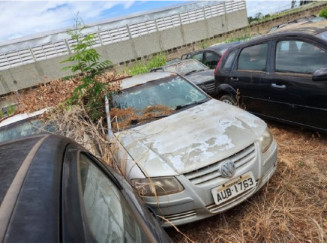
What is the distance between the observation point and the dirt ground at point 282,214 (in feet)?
7.86

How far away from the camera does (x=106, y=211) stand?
4.43 feet

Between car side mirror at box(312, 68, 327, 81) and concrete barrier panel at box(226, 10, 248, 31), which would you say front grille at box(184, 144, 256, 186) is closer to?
car side mirror at box(312, 68, 327, 81)

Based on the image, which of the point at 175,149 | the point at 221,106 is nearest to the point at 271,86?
the point at 221,106

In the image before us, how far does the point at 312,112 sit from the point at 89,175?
304cm

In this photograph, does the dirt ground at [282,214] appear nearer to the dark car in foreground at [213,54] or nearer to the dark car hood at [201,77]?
the dark car hood at [201,77]

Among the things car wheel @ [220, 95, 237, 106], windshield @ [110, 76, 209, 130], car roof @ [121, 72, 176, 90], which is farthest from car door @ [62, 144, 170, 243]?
car wheel @ [220, 95, 237, 106]

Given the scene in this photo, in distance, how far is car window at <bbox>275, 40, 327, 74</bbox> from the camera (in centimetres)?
334

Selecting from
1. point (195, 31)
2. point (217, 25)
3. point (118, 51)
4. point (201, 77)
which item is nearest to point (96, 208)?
point (201, 77)

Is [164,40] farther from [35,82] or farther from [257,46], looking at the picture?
[257,46]

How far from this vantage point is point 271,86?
395 cm

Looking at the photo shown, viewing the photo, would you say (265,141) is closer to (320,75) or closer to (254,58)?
(320,75)

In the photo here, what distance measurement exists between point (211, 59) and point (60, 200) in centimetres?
825

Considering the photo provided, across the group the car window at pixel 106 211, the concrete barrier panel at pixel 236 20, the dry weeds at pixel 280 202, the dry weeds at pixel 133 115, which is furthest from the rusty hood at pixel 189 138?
the concrete barrier panel at pixel 236 20

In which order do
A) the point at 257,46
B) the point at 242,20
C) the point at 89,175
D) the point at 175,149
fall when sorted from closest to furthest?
1. the point at 89,175
2. the point at 175,149
3. the point at 257,46
4. the point at 242,20
